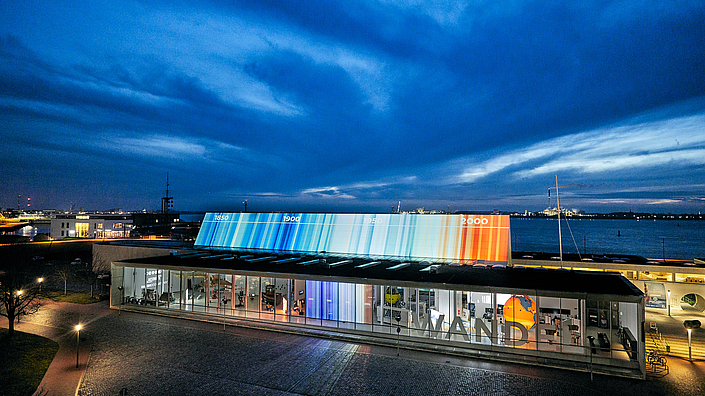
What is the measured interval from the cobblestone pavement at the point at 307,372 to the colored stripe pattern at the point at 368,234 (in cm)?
1046

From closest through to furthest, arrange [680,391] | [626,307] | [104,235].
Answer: [680,391], [626,307], [104,235]

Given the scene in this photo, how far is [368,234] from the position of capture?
2620cm

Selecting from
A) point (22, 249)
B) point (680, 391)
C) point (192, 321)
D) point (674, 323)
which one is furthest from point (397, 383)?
point (22, 249)

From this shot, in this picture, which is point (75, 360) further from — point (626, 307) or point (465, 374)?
point (626, 307)

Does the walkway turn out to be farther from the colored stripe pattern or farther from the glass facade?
the colored stripe pattern

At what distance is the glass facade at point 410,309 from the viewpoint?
1302cm

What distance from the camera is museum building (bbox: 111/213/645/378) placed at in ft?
42.7

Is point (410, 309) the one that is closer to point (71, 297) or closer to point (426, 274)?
point (426, 274)

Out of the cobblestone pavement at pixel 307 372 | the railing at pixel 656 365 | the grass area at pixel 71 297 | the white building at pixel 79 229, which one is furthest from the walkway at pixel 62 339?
the white building at pixel 79 229

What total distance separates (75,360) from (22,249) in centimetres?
4056

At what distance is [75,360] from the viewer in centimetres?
1311

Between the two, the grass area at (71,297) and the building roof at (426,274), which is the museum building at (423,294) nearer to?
the building roof at (426,274)

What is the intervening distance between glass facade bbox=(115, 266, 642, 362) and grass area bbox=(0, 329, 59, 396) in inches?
210

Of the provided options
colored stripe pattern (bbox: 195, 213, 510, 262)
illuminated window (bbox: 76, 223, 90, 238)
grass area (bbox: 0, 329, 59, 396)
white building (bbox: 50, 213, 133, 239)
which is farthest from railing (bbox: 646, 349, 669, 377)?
illuminated window (bbox: 76, 223, 90, 238)
